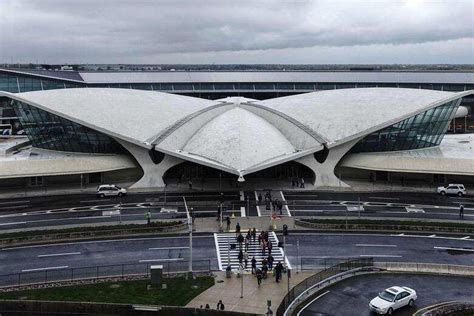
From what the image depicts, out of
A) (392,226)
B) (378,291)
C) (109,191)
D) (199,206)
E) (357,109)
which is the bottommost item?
(378,291)

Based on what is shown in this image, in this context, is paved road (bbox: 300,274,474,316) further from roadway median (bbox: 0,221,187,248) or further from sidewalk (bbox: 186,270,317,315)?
roadway median (bbox: 0,221,187,248)

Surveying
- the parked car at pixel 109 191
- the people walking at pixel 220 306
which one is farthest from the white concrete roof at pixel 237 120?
the people walking at pixel 220 306

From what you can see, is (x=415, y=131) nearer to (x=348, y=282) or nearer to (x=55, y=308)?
(x=348, y=282)

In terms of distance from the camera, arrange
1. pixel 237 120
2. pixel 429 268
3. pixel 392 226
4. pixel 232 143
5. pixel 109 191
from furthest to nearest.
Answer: pixel 237 120
pixel 232 143
pixel 109 191
pixel 392 226
pixel 429 268

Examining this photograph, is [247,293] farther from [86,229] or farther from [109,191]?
[109,191]

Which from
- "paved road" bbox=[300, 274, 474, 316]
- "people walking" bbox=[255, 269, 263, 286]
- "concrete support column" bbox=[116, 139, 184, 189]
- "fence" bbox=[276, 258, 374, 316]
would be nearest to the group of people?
"concrete support column" bbox=[116, 139, 184, 189]

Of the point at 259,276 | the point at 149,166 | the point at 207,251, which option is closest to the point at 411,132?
the point at 149,166

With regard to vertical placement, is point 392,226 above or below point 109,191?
below
